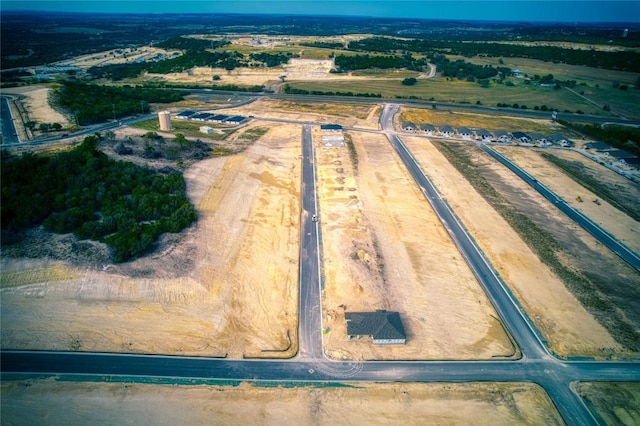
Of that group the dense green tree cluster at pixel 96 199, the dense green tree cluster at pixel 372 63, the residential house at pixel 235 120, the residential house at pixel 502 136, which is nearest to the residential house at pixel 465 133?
the residential house at pixel 502 136

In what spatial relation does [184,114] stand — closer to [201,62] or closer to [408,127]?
[408,127]

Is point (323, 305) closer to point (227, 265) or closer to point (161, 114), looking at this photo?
point (227, 265)

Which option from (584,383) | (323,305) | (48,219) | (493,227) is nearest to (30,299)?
(48,219)

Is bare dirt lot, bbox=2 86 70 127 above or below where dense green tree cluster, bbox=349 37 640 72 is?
below

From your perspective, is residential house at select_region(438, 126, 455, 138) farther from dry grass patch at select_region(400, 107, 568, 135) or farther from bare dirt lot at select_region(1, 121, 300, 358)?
bare dirt lot at select_region(1, 121, 300, 358)

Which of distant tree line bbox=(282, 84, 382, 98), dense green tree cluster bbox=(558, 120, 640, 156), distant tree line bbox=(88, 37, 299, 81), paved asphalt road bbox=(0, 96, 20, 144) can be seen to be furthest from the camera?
distant tree line bbox=(88, 37, 299, 81)

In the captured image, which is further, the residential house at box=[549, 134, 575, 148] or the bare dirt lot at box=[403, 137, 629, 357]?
the residential house at box=[549, 134, 575, 148]

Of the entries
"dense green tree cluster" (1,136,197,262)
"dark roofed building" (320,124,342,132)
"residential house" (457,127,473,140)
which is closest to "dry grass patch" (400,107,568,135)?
"residential house" (457,127,473,140)

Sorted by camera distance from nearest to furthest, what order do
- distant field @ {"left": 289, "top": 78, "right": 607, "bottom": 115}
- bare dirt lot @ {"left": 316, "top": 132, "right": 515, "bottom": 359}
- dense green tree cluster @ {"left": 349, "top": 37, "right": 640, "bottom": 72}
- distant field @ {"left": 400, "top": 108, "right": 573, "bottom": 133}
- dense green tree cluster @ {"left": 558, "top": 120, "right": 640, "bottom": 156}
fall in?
bare dirt lot @ {"left": 316, "top": 132, "right": 515, "bottom": 359}
dense green tree cluster @ {"left": 558, "top": 120, "right": 640, "bottom": 156}
distant field @ {"left": 400, "top": 108, "right": 573, "bottom": 133}
distant field @ {"left": 289, "top": 78, "right": 607, "bottom": 115}
dense green tree cluster @ {"left": 349, "top": 37, "right": 640, "bottom": 72}
